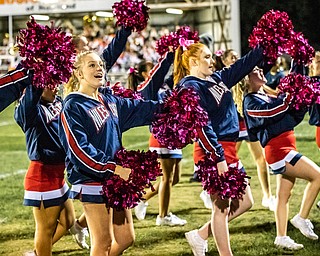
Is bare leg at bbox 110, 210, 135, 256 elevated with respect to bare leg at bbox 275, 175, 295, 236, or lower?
elevated

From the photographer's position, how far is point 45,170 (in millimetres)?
→ 5125

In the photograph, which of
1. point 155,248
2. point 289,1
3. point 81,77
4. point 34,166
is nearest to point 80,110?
point 81,77

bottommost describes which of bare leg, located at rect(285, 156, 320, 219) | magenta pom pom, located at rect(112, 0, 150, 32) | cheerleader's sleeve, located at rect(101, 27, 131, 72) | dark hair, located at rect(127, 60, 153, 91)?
bare leg, located at rect(285, 156, 320, 219)

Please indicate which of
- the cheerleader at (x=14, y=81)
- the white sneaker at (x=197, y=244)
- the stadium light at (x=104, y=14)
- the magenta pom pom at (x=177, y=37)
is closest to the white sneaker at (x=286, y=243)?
the white sneaker at (x=197, y=244)

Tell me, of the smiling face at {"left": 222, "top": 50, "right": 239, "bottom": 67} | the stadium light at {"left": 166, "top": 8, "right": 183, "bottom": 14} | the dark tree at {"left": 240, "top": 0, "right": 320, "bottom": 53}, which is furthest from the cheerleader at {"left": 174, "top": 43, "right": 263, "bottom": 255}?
the stadium light at {"left": 166, "top": 8, "right": 183, "bottom": 14}

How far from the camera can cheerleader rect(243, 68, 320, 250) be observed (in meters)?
5.94

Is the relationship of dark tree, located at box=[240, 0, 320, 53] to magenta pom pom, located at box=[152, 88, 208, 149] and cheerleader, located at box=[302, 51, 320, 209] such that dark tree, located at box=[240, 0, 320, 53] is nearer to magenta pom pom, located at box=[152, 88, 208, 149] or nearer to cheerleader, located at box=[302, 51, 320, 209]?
cheerleader, located at box=[302, 51, 320, 209]

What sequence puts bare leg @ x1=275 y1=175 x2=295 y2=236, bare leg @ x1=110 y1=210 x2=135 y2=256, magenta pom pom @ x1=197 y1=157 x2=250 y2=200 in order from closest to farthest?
bare leg @ x1=110 y1=210 x2=135 y2=256, magenta pom pom @ x1=197 y1=157 x2=250 y2=200, bare leg @ x1=275 y1=175 x2=295 y2=236

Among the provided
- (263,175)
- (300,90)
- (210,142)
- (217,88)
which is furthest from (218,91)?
(263,175)

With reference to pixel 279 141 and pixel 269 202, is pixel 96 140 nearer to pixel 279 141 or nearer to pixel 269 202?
pixel 279 141

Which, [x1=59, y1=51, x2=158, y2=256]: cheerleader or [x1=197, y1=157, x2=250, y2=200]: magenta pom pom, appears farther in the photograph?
[x1=197, y1=157, x2=250, y2=200]: magenta pom pom

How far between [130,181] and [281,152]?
1.98 m

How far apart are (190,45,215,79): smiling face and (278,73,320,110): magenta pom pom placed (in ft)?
1.98

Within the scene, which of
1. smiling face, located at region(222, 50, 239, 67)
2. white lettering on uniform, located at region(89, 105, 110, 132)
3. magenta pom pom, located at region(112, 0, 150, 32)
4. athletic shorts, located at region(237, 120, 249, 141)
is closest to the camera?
white lettering on uniform, located at region(89, 105, 110, 132)
